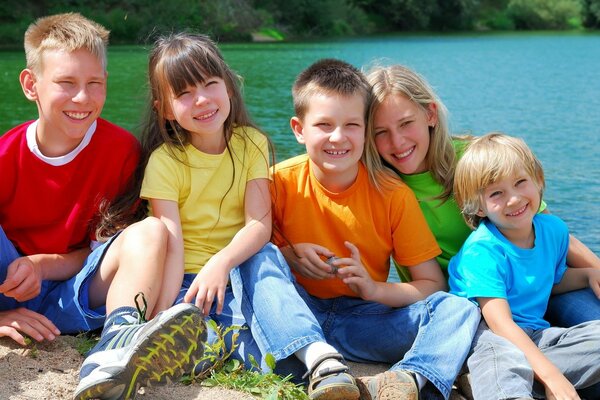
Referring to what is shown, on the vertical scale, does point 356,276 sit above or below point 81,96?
below

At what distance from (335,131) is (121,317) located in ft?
3.59

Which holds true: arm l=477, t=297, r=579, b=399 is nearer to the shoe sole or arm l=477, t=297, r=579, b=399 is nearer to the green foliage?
the shoe sole

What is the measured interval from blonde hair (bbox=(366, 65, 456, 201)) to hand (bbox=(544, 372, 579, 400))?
94cm

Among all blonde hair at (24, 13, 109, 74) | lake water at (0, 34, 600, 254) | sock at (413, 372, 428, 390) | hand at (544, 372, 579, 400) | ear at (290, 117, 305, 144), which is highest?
blonde hair at (24, 13, 109, 74)

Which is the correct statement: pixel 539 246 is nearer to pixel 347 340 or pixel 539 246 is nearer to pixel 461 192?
pixel 461 192

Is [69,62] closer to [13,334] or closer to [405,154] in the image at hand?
[13,334]

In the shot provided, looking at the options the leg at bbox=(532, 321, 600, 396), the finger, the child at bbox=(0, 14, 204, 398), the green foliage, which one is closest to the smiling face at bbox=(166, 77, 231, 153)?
the child at bbox=(0, 14, 204, 398)

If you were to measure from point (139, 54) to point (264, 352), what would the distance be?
22.7 metres

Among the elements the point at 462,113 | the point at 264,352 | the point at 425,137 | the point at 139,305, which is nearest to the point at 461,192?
the point at 425,137

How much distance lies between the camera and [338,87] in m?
3.16

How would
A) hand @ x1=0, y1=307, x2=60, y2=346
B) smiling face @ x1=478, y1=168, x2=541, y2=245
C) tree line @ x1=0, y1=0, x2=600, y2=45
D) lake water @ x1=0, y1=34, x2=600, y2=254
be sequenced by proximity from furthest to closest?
1. tree line @ x1=0, y1=0, x2=600, y2=45
2. lake water @ x1=0, y1=34, x2=600, y2=254
3. smiling face @ x1=478, y1=168, x2=541, y2=245
4. hand @ x1=0, y1=307, x2=60, y2=346

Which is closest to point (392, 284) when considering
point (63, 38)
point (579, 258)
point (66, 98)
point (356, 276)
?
point (356, 276)

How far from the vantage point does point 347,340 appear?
311cm

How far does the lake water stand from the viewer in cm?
808
